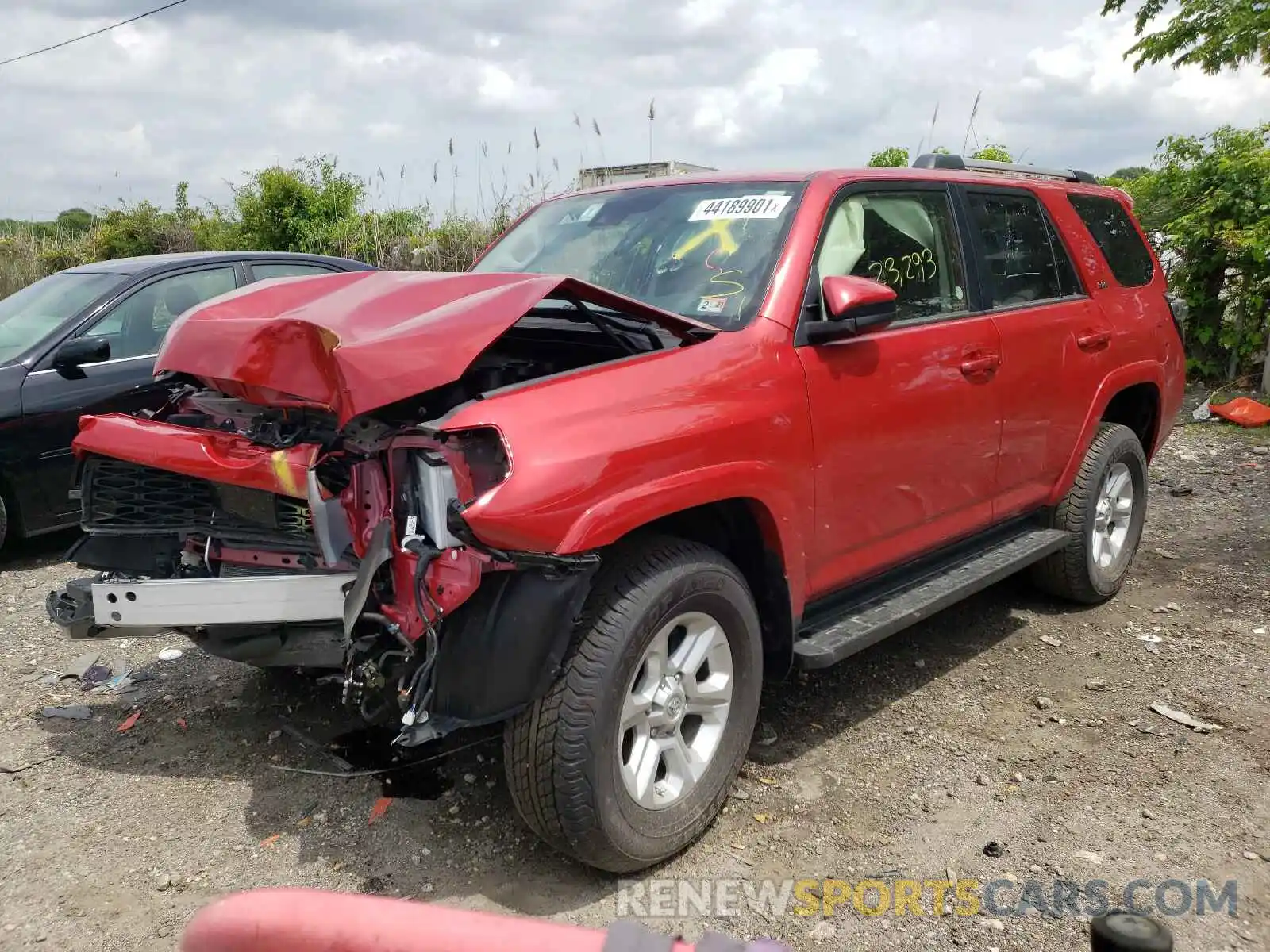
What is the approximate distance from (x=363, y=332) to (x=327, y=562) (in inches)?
24.7

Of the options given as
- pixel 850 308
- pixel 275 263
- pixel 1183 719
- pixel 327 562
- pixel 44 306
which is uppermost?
pixel 275 263

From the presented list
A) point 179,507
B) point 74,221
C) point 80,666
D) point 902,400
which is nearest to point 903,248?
point 902,400

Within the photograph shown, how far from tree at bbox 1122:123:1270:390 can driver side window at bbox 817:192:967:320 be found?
6.70 m

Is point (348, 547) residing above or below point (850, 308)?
below

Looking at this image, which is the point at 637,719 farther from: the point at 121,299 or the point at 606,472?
the point at 121,299

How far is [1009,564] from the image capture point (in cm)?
413

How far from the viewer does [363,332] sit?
8.91ft

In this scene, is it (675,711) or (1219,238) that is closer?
(675,711)

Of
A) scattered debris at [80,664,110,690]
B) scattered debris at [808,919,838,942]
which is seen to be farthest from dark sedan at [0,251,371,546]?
scattered debris at [808,919,838,942]

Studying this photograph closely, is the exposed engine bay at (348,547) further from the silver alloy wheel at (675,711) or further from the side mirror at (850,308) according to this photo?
the side mirror at (850,308)

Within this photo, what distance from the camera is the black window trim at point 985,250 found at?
411 cm

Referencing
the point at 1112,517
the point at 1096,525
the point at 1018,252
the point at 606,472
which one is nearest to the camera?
the point at 606,472

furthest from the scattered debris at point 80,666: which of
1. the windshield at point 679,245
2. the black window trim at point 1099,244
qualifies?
the black window trim at point 1099,244

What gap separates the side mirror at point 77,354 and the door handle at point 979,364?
15.6 ft
